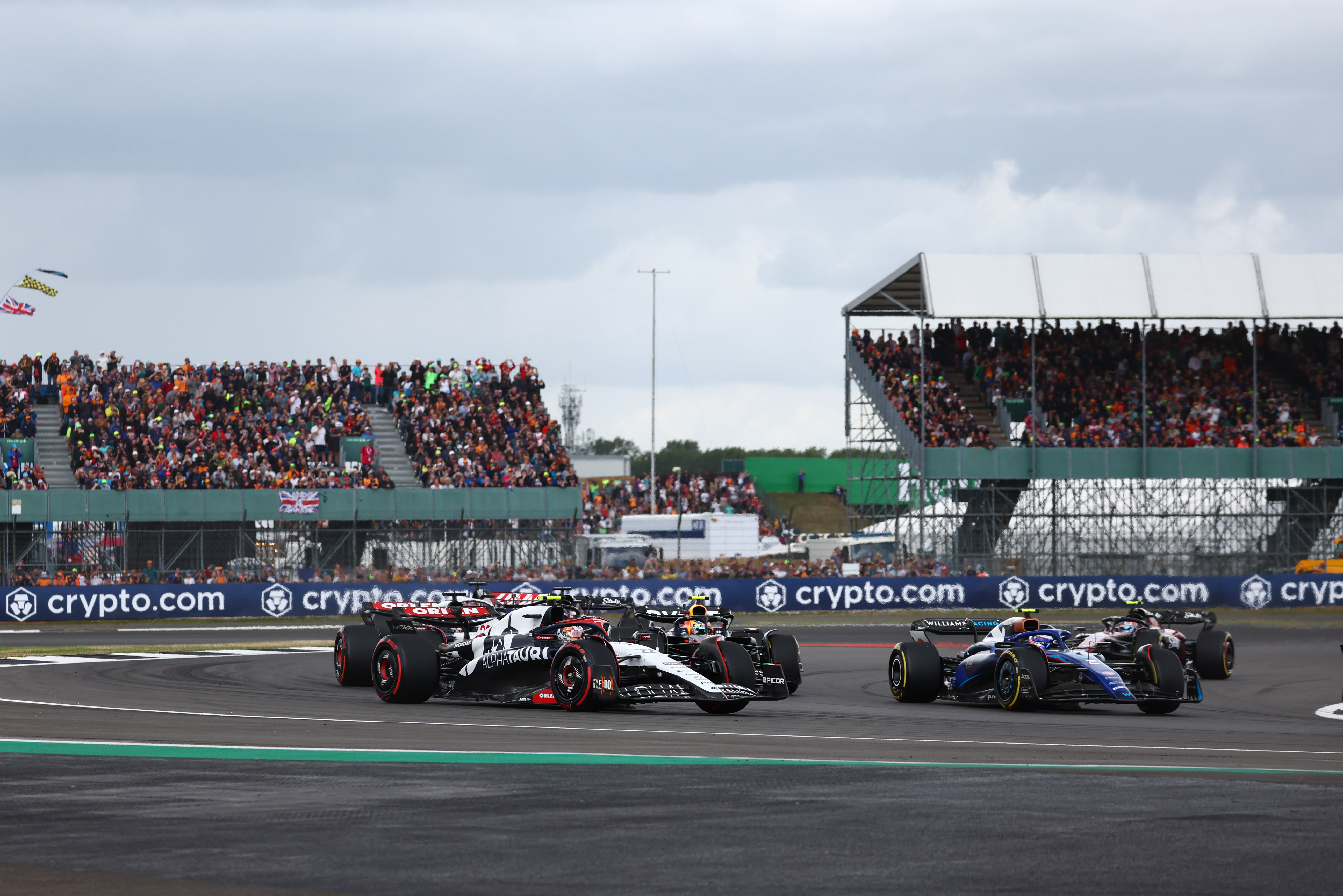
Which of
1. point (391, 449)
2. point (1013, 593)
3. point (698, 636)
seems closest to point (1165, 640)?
point (698, 636)

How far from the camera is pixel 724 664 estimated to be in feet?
55.0

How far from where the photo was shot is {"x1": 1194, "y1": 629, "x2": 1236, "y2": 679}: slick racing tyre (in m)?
22.6

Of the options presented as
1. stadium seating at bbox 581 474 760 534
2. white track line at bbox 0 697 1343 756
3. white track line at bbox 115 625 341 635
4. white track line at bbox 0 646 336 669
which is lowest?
white track line at bbox 115 625 341 635

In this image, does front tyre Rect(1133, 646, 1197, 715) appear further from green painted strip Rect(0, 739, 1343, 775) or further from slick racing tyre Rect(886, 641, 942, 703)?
green painted strip Rect(0, 739, 1343, 775)

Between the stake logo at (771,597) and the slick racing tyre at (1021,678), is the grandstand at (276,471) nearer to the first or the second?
the stake logo at (771,597)

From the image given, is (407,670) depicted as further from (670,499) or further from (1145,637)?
(670,499)

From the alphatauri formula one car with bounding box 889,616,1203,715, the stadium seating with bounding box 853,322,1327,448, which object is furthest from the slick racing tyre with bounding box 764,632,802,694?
the stadium seating with bounding box 853,322,1327,448

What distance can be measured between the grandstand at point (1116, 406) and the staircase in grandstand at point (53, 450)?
77.5 feet

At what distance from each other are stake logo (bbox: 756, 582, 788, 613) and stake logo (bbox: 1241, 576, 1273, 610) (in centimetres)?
1232

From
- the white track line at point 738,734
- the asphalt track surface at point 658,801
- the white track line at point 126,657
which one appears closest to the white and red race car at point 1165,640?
the asphalt track surface at point 658,801

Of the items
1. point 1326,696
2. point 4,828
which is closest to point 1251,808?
point 4,828

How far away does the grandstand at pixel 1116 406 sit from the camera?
46.5m

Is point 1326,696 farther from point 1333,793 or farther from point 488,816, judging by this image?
point 488,816

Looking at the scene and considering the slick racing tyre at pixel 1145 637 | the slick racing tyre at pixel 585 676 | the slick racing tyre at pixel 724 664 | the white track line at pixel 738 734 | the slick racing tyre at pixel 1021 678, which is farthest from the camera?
the slick racing tyre at pixel 1145 637
